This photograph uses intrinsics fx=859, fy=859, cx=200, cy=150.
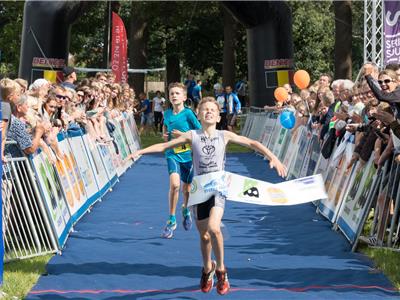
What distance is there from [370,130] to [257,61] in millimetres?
16666

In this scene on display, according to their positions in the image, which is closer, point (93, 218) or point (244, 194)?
point (244, 194)

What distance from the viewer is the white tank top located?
25.1 ft

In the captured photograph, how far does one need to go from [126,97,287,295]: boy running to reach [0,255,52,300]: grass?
149 cm

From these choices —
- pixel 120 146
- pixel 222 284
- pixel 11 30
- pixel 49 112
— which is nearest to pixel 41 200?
pixel 49 112

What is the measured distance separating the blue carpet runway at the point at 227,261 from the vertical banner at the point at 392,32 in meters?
3.93

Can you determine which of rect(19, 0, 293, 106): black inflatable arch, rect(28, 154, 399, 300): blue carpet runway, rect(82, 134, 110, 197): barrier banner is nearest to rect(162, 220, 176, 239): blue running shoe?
rect(28, 154, 399, 300): blue carpet runway

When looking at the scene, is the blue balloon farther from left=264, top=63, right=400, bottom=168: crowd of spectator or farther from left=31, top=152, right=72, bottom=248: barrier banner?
left=31, top=152, right=72, bottom=248: barrier banner

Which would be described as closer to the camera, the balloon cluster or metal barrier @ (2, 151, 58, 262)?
metal barrier @ (2, 151, 58, 262)

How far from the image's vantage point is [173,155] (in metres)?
10.7

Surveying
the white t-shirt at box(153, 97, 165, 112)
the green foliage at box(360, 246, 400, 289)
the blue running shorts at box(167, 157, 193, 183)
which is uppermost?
the blue running shorts at box(167, 157, 193, 183)

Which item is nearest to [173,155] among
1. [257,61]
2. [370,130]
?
[370,130]

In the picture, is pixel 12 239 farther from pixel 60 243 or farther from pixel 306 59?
pixel 306 59

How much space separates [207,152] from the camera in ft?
25.1

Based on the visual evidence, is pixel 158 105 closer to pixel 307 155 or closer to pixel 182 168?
pixel 307 155
